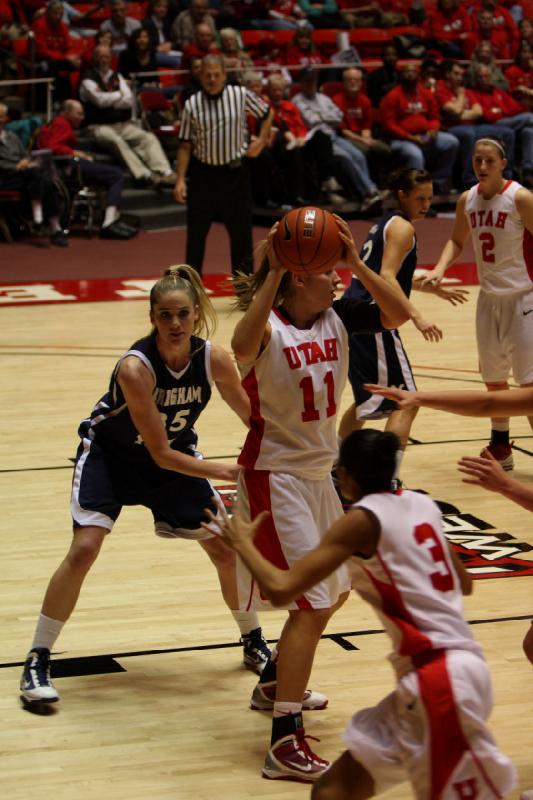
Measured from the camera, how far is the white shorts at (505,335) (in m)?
7.58

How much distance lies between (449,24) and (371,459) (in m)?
17.2

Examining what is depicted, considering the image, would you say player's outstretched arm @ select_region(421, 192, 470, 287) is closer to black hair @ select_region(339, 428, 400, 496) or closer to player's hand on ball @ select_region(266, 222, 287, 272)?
player's hand on ball @ select_region(266, 222, 287, 272)

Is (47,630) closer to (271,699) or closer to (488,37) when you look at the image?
(271,699)

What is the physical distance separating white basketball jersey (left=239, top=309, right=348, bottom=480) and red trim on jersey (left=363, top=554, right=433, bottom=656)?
104 centimetres

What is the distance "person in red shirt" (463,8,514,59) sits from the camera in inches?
758

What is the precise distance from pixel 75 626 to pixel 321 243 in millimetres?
2067

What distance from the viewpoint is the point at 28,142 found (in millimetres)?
15398

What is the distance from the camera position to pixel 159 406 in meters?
4.77

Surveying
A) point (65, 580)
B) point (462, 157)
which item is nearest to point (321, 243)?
point (65, 580)

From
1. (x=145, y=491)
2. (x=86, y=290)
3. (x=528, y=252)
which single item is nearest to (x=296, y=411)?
(x=145, y=491)

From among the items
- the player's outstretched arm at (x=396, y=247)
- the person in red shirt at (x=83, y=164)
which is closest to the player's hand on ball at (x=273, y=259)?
the player's outstretched arm at (x=396, y=247)

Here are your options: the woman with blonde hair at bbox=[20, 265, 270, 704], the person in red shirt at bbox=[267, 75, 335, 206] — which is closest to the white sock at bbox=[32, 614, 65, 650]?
the woman with blonde hair at bbox=[20, 265, 270, 704]

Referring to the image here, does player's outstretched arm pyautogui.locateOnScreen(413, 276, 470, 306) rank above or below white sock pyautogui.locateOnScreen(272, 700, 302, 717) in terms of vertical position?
above

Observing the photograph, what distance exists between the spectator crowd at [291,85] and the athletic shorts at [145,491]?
10258 mm
